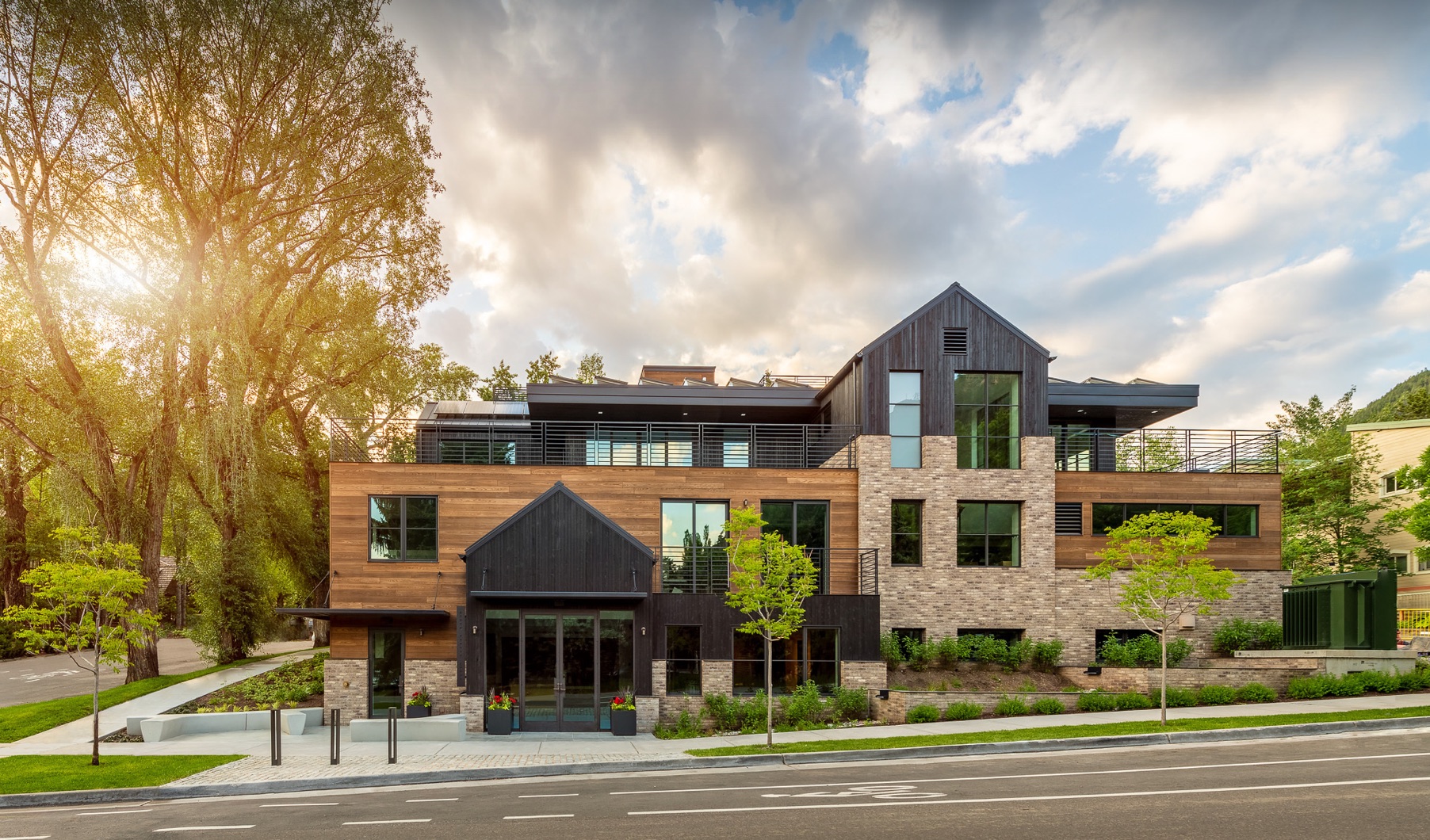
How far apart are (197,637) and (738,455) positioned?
2040 centimetres

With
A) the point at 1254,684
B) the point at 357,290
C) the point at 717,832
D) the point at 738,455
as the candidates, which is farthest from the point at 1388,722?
the point at 357,290

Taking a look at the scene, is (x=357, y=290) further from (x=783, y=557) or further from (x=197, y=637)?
(x=783, y=557)

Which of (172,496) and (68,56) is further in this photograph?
(172,496)

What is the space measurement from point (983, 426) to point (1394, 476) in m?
22.8

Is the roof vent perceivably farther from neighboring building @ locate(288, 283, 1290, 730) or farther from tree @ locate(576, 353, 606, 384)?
tree @ locate(576, 353, 606, 384)

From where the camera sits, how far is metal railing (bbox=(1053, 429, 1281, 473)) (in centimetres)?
2717

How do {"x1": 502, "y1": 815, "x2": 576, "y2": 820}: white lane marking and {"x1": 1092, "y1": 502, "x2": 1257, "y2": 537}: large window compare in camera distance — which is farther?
{"x1": 1092, "y1": 502, "x2": 1257, "y2": 537}: large window

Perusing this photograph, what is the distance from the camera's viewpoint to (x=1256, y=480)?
26469 mm

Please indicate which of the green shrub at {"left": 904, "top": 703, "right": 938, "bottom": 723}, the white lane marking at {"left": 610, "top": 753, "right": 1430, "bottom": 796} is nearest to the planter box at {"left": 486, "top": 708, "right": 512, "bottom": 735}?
the white lane marking at {"left": 610, "top": 753, "right": 1430, "bottom": 796}

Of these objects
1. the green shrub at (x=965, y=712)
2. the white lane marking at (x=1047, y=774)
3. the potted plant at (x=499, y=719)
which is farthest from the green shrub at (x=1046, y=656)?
the potted plant at (x=499, y=719)

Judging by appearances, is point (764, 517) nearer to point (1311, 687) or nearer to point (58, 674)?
point (1311, 687)

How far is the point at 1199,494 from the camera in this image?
26.3 meters

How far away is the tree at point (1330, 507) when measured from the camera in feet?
120

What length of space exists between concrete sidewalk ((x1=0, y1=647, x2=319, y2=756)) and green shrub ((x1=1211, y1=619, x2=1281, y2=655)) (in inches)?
1103
